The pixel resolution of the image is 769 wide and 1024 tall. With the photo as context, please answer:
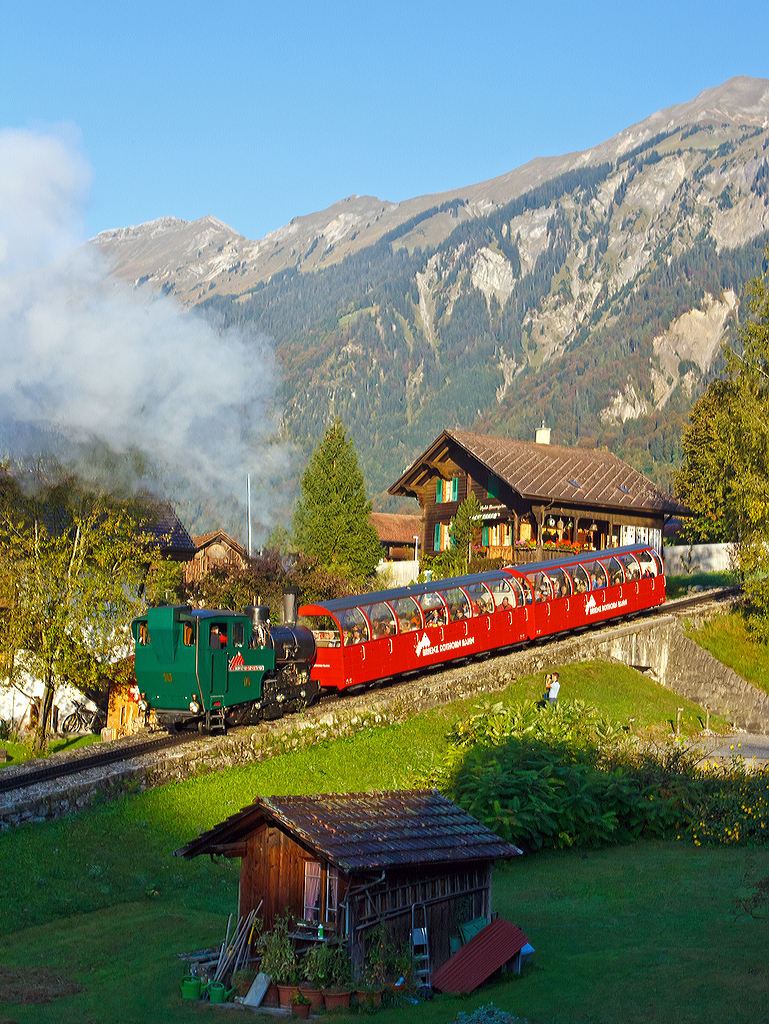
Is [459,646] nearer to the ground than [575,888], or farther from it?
farther from it

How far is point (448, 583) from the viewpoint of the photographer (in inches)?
1332

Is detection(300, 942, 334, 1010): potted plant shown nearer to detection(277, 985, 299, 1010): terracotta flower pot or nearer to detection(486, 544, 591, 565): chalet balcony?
detection(277, 985, 299, 1010): terracotta flower pot

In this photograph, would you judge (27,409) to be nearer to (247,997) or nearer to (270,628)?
(270,628)

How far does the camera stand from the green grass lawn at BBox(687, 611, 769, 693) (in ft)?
134

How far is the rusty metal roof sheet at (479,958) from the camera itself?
13320mm

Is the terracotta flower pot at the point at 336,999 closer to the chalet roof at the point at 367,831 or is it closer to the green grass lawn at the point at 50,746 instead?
the chalet roof at the point at 367,831

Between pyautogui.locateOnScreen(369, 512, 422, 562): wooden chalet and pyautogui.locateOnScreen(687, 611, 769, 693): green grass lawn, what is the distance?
41.2 metres

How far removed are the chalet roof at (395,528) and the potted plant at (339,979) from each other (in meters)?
71.4

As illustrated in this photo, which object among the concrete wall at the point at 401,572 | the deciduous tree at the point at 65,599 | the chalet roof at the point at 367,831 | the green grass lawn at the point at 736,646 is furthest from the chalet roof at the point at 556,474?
the chalet roof at the point at 367,831

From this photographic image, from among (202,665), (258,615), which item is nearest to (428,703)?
(258,615)

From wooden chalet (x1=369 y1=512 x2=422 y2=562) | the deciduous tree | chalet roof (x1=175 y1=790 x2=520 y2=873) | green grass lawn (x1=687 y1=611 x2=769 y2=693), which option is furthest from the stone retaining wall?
wooden chalet (x1=369 y1=512 x2=422 y2=562)

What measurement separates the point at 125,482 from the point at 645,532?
3236cm

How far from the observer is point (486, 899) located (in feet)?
48.9

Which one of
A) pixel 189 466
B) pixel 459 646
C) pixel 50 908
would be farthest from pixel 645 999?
pixel 189 466
